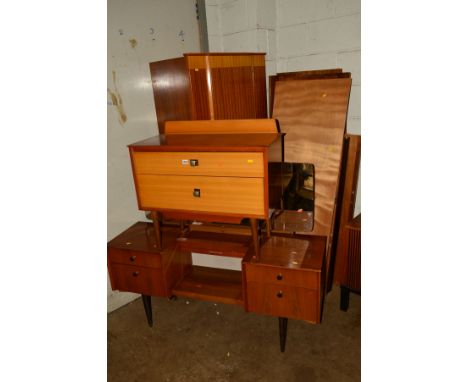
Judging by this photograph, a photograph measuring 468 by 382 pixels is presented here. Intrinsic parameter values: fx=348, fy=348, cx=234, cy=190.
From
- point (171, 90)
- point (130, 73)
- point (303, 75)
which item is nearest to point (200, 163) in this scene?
point (171, 90)

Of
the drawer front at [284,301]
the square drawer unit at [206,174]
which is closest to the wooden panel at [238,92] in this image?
the square drawer unit at [206,174]

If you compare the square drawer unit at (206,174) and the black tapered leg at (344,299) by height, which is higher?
the square drawer unit at (206,174)

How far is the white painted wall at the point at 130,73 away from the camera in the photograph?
7.36ft

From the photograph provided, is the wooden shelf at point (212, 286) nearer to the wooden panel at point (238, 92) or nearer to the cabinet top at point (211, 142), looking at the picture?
the cabinet top at point (211, 142)

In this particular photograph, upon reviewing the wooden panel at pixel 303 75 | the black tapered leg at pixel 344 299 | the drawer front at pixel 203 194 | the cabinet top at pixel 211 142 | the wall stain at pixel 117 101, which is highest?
the wooden panel at pixel 303 75

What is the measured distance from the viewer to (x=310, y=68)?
258cm

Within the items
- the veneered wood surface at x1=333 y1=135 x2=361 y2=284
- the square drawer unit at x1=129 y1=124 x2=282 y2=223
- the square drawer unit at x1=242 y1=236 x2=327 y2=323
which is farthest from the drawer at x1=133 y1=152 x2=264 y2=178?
the veneered wood surface at x1=333 y1=135 x2=361 y2=284

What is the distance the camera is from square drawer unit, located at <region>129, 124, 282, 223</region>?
66.9 inches

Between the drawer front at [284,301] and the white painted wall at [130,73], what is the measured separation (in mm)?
1135

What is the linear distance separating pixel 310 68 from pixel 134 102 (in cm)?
130

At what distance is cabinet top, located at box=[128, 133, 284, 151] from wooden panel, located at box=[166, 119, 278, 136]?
0.17 ft
